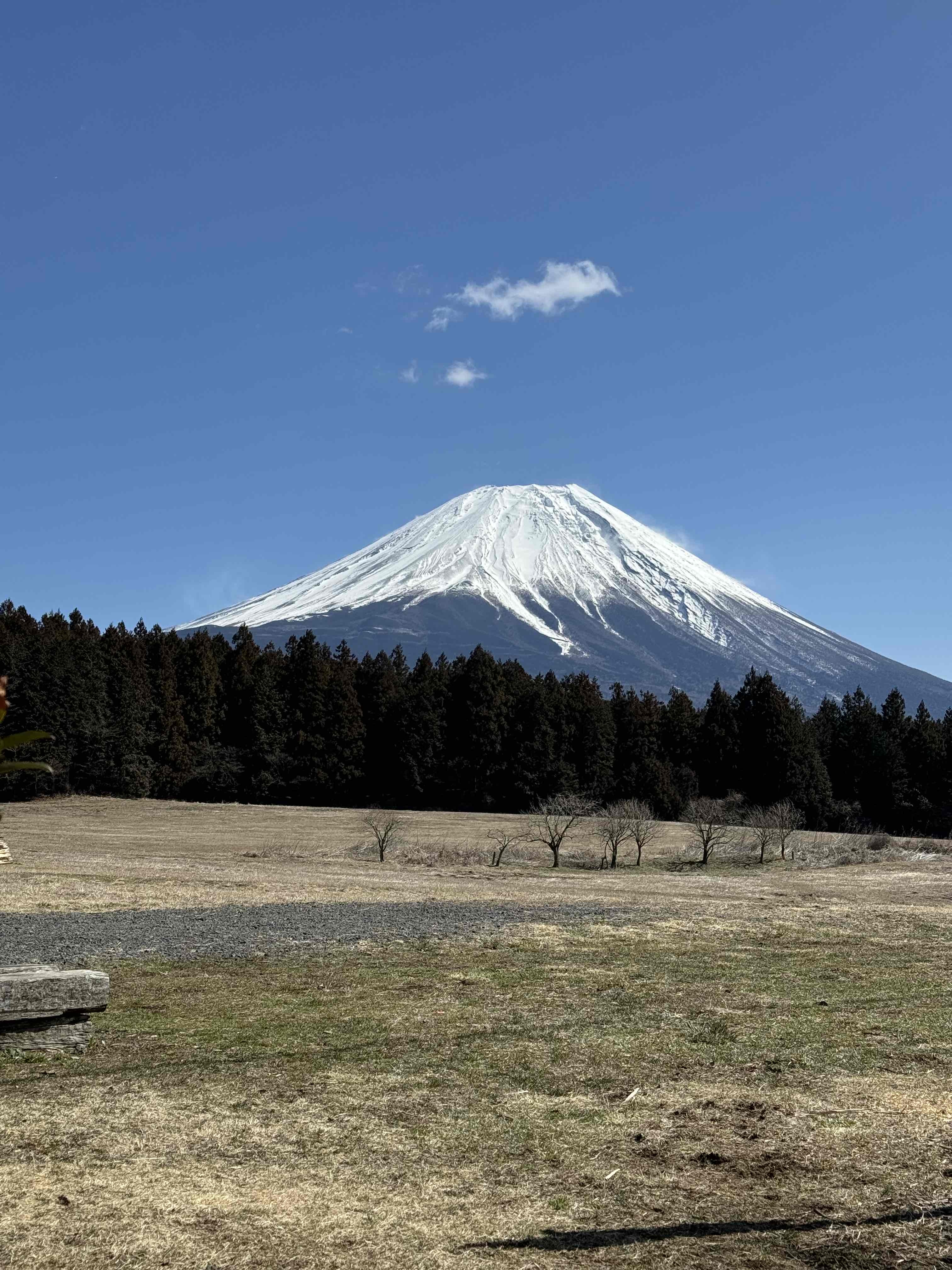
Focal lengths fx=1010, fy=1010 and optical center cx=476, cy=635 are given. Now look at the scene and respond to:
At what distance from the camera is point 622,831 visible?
148 ft

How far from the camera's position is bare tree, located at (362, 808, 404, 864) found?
40.2 meters

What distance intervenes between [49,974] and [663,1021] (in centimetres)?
588

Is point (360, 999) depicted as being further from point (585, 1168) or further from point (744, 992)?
point (585, 1168)

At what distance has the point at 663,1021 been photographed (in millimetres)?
10234

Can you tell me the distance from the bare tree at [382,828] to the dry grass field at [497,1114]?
24.5m

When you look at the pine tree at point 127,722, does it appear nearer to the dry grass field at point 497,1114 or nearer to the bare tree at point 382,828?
the bare tree at point 382,828

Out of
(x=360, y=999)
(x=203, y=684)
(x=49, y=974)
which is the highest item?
(x=203, y=684)

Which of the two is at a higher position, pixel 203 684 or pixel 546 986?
pixel 203 684

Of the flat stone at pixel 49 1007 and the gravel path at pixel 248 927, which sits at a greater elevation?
the flat stone at pixel 49 1007

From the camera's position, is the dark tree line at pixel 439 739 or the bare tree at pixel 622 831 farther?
the dark tree line at pixel 439 739

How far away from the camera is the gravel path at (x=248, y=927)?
14.6 m

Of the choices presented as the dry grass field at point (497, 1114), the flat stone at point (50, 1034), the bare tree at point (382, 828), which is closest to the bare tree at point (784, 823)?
the bare tree at point (382, 828)

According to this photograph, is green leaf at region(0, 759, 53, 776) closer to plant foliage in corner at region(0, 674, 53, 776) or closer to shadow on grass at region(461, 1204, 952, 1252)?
plant foliage in corner at region(0, 674, 53, 776)

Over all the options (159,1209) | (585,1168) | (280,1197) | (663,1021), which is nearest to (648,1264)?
(585,1168)
